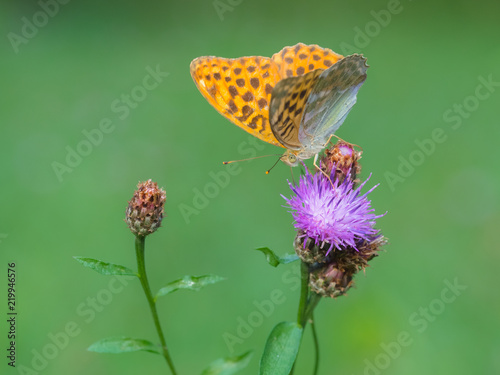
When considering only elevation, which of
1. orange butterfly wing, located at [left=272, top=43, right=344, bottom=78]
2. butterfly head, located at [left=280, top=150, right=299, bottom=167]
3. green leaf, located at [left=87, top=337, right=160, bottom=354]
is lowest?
green leaf, located at [left=87, top=337, right=160, bottom=354]

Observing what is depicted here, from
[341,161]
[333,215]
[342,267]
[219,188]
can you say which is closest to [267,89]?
[341,161]

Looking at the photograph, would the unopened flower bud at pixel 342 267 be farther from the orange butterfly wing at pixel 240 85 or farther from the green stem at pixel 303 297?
the orange butterfly wing at pixel 240 85

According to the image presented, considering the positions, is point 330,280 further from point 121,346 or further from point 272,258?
point 121,346

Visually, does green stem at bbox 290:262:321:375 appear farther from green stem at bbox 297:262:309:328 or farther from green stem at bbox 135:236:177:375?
green stem at bbox 135:236:177:375

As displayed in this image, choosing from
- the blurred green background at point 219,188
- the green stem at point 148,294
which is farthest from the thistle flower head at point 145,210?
the blurred green background at point 219,188

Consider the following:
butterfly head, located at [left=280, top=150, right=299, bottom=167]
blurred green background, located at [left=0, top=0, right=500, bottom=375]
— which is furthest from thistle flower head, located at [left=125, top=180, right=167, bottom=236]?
blurred green background, located at [left=0, top=0, right=500, bottom=375]
